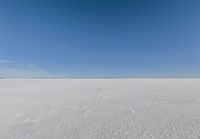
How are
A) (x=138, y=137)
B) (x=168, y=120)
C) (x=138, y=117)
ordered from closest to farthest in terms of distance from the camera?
1. (x=138, y=137)
2. (x=168, y=120)
3. (x=138, y=117)

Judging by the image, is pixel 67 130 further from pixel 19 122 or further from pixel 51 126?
pixel 19 122

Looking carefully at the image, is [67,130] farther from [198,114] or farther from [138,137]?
[198,114]

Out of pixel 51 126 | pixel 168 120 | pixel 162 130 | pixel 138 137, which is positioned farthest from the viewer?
pixel 168 120

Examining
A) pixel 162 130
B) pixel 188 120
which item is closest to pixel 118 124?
pixel 162 130

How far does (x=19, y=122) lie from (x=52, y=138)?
138 centimetres

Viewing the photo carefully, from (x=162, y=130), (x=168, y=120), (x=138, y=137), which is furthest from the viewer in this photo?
(x=168, y=120)

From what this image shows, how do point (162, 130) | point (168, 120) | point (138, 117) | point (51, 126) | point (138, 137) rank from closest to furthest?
point (138, 137)
point (162, 130)
point (51, 126)
point (168, 120)
point (138, 117)

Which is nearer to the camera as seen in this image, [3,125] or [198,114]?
[3,125]

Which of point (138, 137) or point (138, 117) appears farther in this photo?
point (138, 117)

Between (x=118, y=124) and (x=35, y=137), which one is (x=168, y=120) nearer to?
(x=118, y=124)

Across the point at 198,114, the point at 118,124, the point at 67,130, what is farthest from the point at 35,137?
the point at 198,114

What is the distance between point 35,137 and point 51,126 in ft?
1.55

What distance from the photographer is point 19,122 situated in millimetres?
2990

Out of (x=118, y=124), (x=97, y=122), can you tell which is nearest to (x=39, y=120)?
(x=97, y=122)
